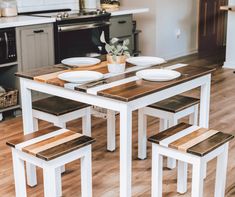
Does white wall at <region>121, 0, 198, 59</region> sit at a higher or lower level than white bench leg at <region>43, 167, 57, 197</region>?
higher

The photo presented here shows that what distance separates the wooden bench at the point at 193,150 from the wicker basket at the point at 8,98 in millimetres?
2088

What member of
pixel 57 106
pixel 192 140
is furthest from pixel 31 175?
pixel 192 140

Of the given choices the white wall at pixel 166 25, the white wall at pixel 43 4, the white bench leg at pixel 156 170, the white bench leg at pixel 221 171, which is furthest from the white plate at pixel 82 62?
the white wall at pixel 166 25

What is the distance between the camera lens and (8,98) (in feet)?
13.4

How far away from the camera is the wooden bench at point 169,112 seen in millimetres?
2889

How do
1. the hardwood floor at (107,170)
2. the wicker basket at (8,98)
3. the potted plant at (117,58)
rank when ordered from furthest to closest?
the wicker basket at (8,98)
the hardwood floor at (107,170)
the potted plant at (117,58)

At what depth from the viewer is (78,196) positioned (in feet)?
8.94

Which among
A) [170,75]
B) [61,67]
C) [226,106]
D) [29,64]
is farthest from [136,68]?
[226,106]

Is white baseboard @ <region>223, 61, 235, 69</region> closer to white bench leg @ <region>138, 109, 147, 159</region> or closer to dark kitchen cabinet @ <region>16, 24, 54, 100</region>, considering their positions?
dark kitchen cabinet @ <region>16, 24, 54, 100</region>

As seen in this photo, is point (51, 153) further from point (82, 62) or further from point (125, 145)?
point (82, 62)

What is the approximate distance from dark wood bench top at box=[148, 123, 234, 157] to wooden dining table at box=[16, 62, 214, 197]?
8.1 inches

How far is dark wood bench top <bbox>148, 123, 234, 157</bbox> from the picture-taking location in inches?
88.4

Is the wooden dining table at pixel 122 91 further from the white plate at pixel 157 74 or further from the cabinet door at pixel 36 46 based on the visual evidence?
the cabinet door at pixel 36 46

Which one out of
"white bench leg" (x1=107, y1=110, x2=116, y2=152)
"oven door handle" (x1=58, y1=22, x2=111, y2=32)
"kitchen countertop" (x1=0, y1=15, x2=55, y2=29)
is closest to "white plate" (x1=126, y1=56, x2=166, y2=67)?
"white bench leg" (x1=107, y1=110, x2=116, y2=152)
